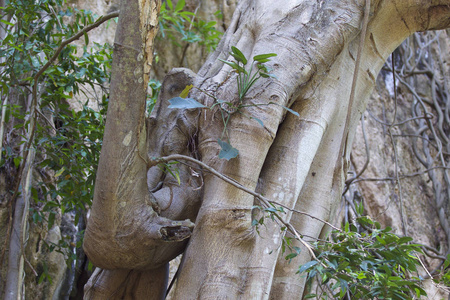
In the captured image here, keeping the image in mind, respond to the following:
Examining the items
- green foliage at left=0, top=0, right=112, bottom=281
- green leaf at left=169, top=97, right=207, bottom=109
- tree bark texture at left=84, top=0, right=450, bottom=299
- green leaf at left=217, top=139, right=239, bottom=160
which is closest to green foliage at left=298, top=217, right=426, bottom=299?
tree bark texture at left=84, top=0, right=450, bottom=299

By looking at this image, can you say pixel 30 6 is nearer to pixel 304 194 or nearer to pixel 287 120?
pixel 287 120

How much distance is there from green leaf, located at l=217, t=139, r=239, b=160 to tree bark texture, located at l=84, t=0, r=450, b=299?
113 mm

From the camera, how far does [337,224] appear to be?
3633mm

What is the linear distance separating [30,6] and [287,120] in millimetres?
1266

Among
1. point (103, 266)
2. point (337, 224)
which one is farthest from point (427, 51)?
point (103, 266)

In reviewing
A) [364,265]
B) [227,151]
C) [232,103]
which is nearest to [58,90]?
[232,103]

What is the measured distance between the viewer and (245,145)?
5.44ft

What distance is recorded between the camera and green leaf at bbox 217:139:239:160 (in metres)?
1.51

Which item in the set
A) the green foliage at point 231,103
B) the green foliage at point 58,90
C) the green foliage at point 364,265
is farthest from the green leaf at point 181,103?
the green foliage at point 58,90

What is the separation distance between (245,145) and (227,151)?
14 cm

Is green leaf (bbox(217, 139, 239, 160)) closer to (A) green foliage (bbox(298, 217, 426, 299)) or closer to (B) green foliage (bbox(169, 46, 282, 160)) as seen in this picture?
(B) green foliage (bbox(169, 46, 282, 160))

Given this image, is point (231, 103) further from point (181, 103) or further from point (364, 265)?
point (364, 265)

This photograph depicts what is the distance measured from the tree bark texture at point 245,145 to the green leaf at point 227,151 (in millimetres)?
113

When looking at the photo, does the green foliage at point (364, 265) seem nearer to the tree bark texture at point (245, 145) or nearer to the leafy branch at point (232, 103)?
the tree bark texture at point (245, 145)
